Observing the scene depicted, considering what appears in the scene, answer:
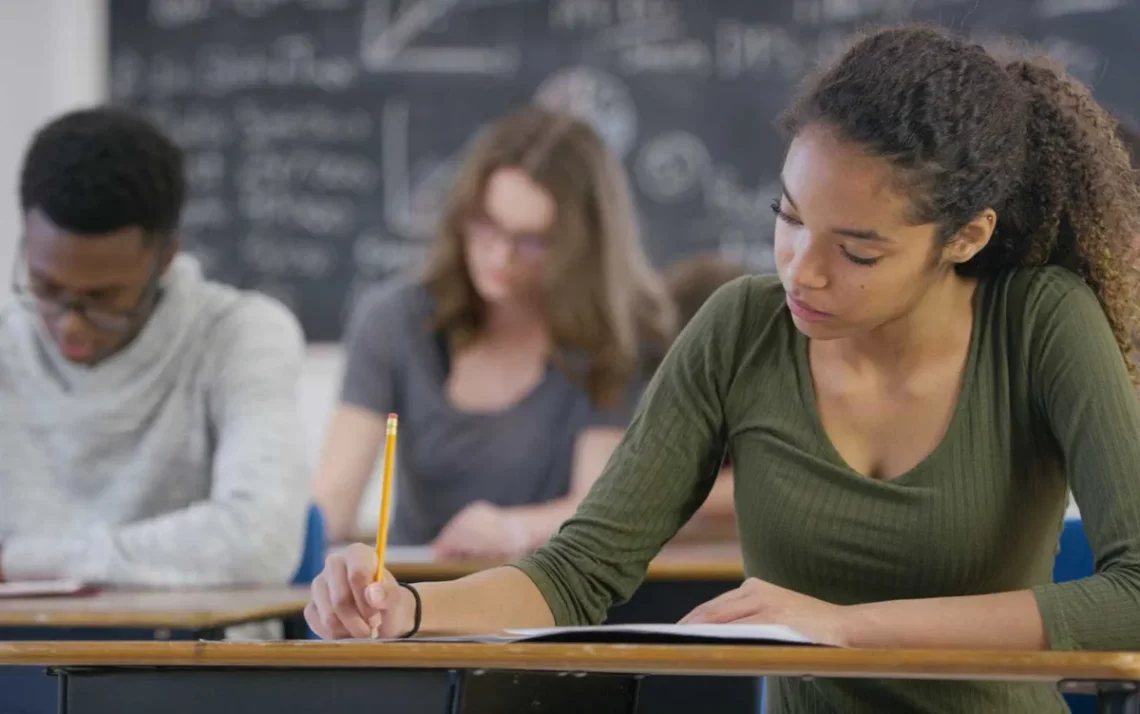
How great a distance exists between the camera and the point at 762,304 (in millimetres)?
1577

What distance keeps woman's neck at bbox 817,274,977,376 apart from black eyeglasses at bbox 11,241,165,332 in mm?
1198

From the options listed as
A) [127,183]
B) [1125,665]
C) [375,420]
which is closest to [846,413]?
[1125,665]

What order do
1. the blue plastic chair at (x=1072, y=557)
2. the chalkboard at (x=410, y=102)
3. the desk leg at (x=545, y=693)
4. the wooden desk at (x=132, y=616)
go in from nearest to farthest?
the desk leg at (x=545, y=693) → the wooden desk at (x=132, y=616) → the blue plastic chair at (x=1072, y=557) → the chalkboard at (x=410, y=102)

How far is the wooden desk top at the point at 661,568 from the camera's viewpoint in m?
2.21

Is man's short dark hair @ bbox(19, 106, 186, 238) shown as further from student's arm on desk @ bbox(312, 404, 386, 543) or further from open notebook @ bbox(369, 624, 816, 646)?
open notebook @ bbox(369, 624, 816, 646)

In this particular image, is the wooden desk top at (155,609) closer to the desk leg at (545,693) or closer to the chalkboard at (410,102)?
the desk leg at (545,693)

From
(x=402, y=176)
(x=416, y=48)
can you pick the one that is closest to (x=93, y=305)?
(x=402, y=176)

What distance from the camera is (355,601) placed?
1.30 metres

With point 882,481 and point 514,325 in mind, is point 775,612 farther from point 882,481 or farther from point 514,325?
point 514,325

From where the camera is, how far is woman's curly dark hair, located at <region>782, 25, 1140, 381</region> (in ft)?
4.46

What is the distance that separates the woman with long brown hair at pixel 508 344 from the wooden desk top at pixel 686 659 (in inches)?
72.2

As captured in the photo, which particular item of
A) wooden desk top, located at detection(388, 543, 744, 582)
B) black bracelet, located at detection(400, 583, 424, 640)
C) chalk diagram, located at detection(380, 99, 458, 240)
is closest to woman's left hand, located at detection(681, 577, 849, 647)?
black bracelet, located at detection(400, 583, 424, 640)

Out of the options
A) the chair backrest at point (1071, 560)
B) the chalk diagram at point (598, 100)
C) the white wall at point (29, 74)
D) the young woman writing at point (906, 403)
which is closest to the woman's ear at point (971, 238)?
the young woman writing at point (906, 403)

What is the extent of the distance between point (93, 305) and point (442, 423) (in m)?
0.88
